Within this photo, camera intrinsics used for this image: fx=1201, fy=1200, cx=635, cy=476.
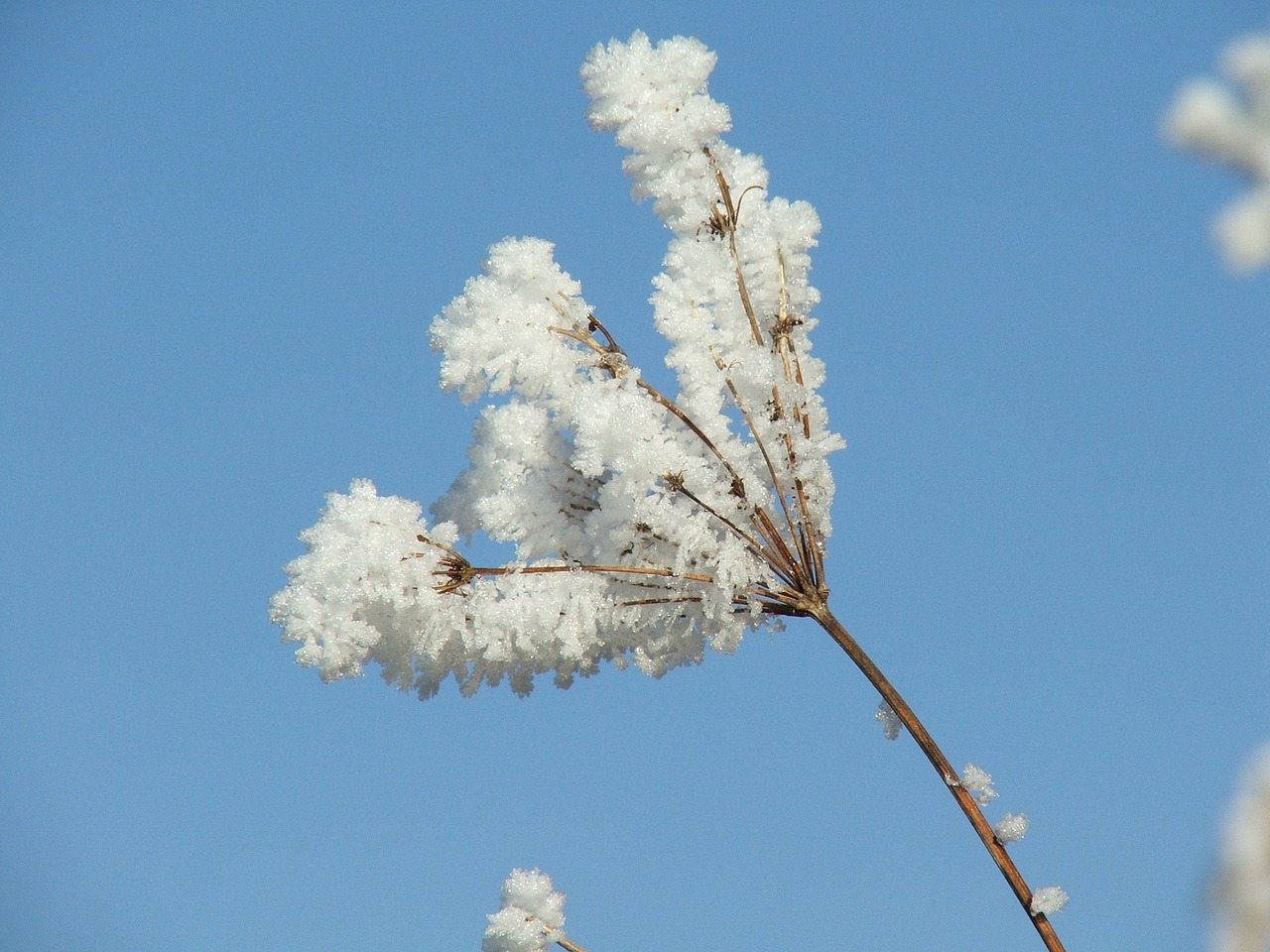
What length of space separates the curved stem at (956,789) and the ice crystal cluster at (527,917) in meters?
2.08

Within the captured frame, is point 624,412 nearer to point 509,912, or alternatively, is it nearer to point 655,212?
point 655,212

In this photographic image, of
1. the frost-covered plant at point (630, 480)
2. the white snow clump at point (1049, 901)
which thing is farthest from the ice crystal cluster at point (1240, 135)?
the white snow clump at point (1049, 901)

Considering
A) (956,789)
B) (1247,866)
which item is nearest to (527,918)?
(956,789)

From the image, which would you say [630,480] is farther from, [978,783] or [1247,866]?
[1247,866]

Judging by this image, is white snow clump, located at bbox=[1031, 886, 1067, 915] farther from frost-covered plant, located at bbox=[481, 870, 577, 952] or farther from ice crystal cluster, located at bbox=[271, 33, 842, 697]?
frost-covered plant, located at bbox=[481, 870, 577, 952]

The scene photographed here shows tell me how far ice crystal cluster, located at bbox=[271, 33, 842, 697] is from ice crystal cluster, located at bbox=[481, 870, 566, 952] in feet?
3.51

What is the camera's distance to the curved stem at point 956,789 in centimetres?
530

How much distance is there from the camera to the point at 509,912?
6.19 metres

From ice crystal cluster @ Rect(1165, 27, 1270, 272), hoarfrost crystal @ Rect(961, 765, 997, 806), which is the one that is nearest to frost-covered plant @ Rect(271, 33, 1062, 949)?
hoarfrost crystal @ Rect(961, 765, 997, 806)

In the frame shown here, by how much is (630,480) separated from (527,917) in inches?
95.4

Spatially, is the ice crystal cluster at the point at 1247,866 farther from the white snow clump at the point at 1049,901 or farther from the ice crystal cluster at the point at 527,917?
the ice crystal cluster at the point at 527,917

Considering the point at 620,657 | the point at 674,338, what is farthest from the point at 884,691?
the point at 674,338

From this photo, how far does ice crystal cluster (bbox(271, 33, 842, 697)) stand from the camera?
5.55m

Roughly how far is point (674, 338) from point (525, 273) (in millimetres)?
837
